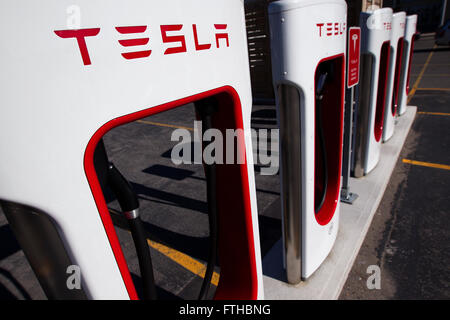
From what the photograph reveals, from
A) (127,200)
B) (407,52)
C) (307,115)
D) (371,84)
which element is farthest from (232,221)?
(407,52)

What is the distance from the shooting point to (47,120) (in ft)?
2.26

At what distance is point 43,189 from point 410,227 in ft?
11.7

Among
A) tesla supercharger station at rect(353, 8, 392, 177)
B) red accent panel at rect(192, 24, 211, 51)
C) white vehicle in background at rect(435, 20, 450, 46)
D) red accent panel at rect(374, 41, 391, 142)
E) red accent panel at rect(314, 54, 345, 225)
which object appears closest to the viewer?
red accent panel at rect(192, 24, 211, 51)

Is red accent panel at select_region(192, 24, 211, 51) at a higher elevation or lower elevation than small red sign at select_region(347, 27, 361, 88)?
higher

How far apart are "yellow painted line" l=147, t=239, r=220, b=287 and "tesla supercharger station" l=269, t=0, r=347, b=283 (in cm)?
87

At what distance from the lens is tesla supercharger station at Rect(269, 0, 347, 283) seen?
1653 mm

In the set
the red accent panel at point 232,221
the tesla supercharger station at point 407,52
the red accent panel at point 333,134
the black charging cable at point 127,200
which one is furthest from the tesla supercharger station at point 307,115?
the tesla supercharger station at point 407,52

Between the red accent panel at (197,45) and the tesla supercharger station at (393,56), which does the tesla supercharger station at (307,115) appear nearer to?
the red accent panel at (197,45)

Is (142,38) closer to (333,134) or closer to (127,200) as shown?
(127,200)

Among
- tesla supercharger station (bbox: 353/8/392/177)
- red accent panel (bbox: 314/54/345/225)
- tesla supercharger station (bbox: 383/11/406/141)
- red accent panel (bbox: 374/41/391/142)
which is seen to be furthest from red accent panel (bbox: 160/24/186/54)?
tesla supercharger station (bbox: 383/11/406/141)

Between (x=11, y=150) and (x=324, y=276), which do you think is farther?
(x=324, y=276)

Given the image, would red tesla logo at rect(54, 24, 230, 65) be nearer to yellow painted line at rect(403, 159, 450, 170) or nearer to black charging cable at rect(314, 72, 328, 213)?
black charging cable at rect(314, 72, 328, 213)
